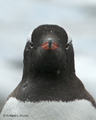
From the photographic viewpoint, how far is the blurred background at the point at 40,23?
11.0 m

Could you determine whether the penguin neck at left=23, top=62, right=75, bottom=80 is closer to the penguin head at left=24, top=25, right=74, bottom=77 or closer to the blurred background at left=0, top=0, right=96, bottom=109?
the penguin head at left=24, top=25, right=74, bottom=77

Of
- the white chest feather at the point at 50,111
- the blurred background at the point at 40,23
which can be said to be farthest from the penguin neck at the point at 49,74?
the blurred background at the point at 40,23

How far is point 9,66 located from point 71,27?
359cm

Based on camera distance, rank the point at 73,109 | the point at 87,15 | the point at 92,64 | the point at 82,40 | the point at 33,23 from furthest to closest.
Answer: the point at 87,15, the point at 33,23, the point at 82,40, the point at 92,64, the point at 73,109

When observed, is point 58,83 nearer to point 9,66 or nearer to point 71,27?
point 9,66

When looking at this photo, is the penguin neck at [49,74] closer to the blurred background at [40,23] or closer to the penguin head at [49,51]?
the penguin head at [49,51]

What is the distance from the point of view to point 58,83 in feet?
15.5

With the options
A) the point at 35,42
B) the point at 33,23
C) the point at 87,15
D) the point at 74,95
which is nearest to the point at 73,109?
the point at 74,95

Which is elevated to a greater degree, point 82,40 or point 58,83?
point 58,83

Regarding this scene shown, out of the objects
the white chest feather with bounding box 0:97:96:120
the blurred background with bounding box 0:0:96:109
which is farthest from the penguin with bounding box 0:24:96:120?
the blurred background with bounding box 0:0:96:109

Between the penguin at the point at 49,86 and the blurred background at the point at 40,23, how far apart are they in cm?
436

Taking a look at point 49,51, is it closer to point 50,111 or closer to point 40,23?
point 50,111

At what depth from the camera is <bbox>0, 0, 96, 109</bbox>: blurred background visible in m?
11.0

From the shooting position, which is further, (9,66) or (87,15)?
(87,15)
